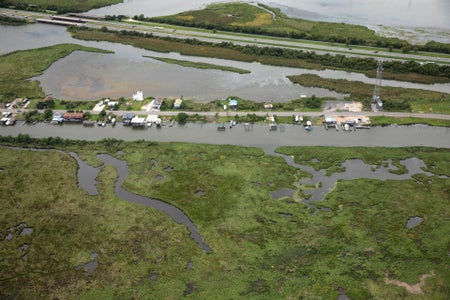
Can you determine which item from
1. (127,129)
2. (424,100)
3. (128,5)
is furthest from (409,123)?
(128,5)

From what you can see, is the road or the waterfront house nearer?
the waterfront house

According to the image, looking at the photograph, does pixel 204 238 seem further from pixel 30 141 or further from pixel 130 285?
pixel 30 141

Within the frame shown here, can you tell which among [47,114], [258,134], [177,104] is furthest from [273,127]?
[47,114]

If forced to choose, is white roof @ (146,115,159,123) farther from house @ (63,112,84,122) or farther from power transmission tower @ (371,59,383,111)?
power transmission tower @ (371,59,383,111)

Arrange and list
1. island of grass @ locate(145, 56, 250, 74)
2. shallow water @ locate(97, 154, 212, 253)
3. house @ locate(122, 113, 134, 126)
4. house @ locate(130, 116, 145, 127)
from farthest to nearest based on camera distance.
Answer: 1. island of grass @ locate(145, 56, 250, 74)
2. house @ locate(122, 113, 134, 126)
3. house @ locate(130, 116, 145, 127)
4. shallow water @ locate(97, 154, 212, 253)

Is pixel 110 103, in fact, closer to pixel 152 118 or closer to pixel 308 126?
pixel 152 118

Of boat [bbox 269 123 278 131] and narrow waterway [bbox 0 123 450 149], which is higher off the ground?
boat [bbox 269 123 278 131]

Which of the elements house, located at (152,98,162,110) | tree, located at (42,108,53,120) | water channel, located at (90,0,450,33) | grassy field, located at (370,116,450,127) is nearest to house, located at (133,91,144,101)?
house, located at (152,98,162,110)
